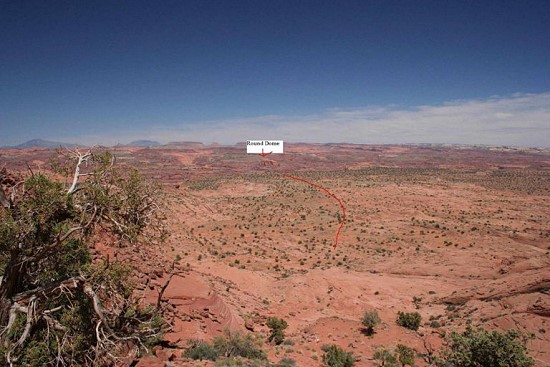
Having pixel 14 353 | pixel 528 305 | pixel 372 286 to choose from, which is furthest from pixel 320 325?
pixel 14 353

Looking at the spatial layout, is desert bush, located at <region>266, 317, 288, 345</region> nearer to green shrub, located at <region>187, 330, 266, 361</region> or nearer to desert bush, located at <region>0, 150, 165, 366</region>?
green shrub, located at <region>187, 330, 266, 361</region>

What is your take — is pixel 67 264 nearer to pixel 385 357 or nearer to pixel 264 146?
pixel 385 357

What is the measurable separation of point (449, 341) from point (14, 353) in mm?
15279

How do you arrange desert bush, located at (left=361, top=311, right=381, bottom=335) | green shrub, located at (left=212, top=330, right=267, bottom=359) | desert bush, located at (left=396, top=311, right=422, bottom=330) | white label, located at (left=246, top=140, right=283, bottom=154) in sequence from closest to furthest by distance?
1. green shrub, located at (left=212, top=330, right=267, bottom=359)
2. desert bush, located at (left=361, top=311, right=381, bottom=335)
3. desert bush, located at (left=396, top=311, right=422, bottom=330)
4. white label, located at (left=246, top=140, right=283, bottom=154)

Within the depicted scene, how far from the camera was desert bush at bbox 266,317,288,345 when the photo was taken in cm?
1454

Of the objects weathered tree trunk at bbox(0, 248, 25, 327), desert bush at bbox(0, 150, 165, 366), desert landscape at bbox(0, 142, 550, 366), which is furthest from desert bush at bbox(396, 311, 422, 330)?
weathered tree trunk at bbox(0, 248, 25, 327)

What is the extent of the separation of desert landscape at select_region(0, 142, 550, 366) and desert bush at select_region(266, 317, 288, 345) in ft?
1.09

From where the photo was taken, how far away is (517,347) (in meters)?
9.76

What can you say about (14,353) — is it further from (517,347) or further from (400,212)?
(400,212)

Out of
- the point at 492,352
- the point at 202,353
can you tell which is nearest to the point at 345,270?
the point at 492,352

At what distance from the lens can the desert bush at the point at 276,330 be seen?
47.7 ft

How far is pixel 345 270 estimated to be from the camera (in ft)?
85.4

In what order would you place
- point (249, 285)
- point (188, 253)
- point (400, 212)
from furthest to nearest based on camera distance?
point (400, 212), point (188, 253), point (249, 285)

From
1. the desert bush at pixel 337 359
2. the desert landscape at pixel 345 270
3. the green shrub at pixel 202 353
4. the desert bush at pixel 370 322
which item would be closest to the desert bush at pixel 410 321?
the desert landscape at pixel 345 270
